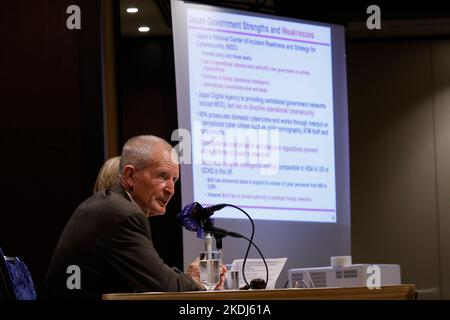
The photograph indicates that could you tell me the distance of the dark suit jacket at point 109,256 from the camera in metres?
2.64

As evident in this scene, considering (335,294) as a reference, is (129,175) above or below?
above

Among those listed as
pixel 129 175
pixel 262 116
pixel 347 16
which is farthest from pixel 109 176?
pixel 347 16

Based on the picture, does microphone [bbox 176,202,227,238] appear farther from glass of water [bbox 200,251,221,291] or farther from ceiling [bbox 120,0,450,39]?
ceiling [bbox 120,0,450,39]

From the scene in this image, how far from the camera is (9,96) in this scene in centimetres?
424

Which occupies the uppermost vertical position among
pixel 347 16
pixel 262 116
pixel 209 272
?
pixel 347 16

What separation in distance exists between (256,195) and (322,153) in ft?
1.78

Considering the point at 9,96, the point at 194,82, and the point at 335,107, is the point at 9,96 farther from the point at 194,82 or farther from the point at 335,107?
the point at 335,107

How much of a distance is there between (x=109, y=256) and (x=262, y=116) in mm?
2180

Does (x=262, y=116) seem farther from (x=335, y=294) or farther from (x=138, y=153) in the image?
(x=335, y=294)

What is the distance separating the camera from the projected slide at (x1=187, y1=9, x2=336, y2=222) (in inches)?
180

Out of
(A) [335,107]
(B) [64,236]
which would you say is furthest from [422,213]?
(B) [64,236]

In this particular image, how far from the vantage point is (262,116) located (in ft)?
15.6

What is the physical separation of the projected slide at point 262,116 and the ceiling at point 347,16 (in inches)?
39.7
